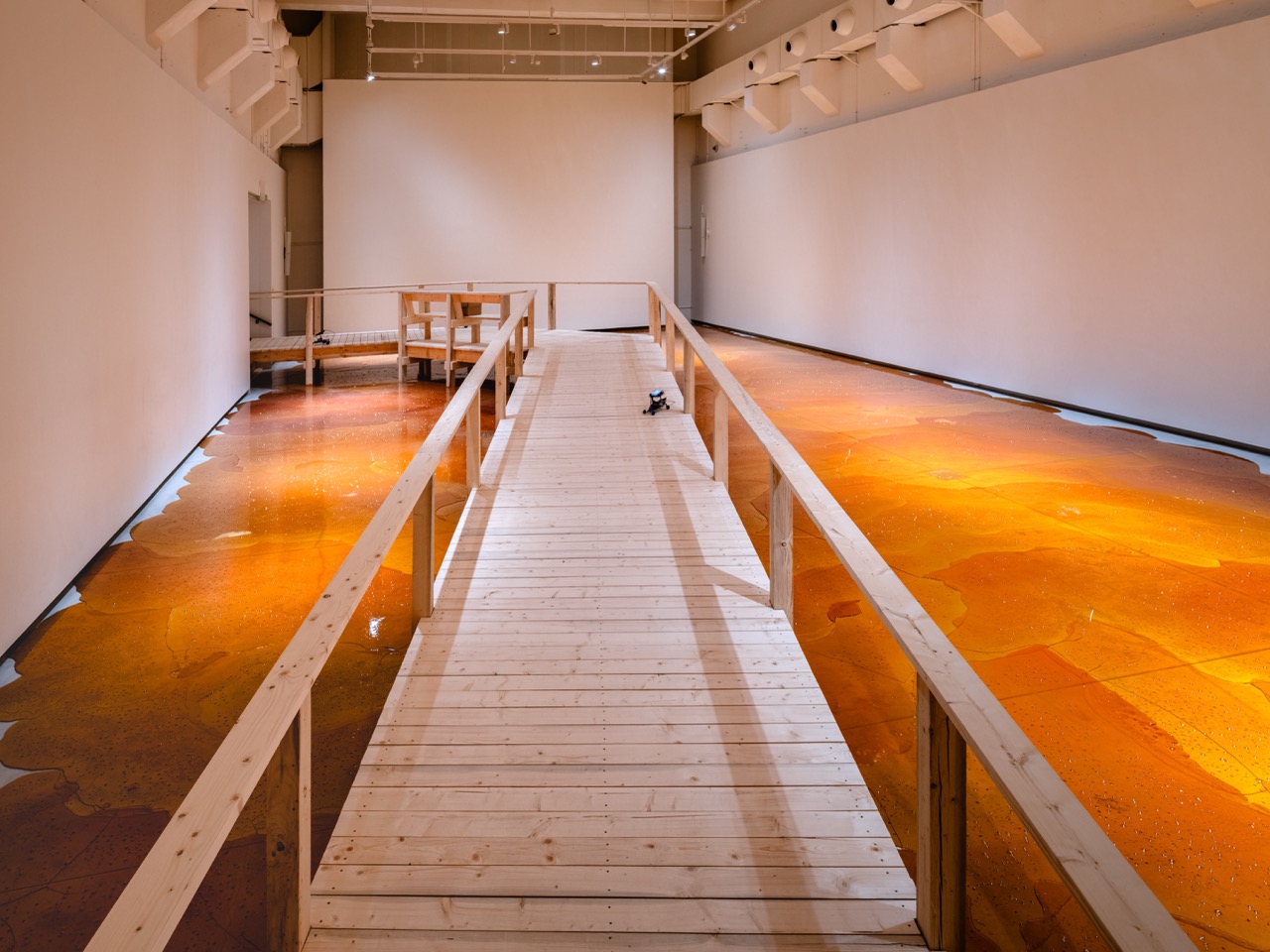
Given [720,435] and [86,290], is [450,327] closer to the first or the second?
[86,290]

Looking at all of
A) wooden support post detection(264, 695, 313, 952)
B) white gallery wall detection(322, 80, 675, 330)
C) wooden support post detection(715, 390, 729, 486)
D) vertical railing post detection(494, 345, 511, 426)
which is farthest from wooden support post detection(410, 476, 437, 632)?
white gallery wall detection(322, 80, 675, 330)

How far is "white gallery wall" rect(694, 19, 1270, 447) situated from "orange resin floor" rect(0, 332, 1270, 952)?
3.22 feet

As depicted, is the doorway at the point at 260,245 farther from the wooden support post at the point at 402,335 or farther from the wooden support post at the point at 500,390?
the wooden support post at the point at 500,390

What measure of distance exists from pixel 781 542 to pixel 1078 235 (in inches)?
270

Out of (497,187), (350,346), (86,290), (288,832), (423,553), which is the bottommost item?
(288,832)

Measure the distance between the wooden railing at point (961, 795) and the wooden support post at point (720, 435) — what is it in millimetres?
2161

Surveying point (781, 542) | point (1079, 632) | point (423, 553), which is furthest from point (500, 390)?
point (1079, 632)

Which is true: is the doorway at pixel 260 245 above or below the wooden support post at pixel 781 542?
above

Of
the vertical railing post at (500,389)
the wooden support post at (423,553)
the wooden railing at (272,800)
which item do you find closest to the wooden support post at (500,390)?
the vertical railing post at (500,389)

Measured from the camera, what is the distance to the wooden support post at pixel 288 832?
73.3 inches

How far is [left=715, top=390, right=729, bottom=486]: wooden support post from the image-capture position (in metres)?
5.07

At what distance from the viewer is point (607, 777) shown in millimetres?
2693

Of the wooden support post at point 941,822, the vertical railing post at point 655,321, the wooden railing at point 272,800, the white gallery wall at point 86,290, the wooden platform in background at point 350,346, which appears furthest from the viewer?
the wooden platform in background at point 350,346

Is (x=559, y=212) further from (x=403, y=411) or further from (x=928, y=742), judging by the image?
(x=928, y=742)
